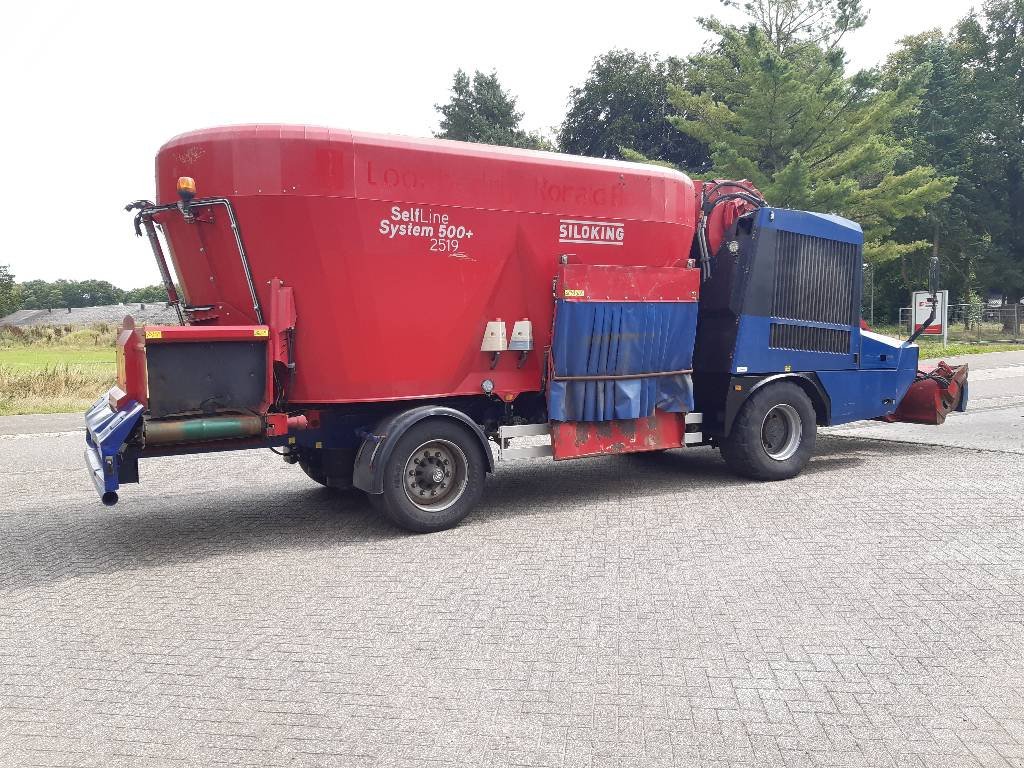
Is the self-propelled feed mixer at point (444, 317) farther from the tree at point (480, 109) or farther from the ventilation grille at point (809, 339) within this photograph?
the tree at point (480, 109)

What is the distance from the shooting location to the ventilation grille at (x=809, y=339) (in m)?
8.79

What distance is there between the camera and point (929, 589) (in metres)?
5.20

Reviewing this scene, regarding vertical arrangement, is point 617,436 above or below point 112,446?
below

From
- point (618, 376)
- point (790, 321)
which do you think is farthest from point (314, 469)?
point (790, 321)

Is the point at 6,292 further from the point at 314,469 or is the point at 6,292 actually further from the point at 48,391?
the point at 314,469

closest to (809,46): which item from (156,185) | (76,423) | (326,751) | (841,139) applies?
(841,139)

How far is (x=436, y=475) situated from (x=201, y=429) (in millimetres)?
1867

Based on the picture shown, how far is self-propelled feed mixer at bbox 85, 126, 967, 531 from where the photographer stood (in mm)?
6250

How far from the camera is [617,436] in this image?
26.0 ft

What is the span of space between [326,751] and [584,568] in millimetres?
2706

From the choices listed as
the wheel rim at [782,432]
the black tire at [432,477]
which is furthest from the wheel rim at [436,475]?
the wheel rim at [782,432]

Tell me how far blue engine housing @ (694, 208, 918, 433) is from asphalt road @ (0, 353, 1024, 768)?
1.24m

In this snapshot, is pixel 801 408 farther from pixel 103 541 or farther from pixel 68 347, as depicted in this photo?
pixel 68 347

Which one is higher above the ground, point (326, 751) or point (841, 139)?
point (841, 139)
